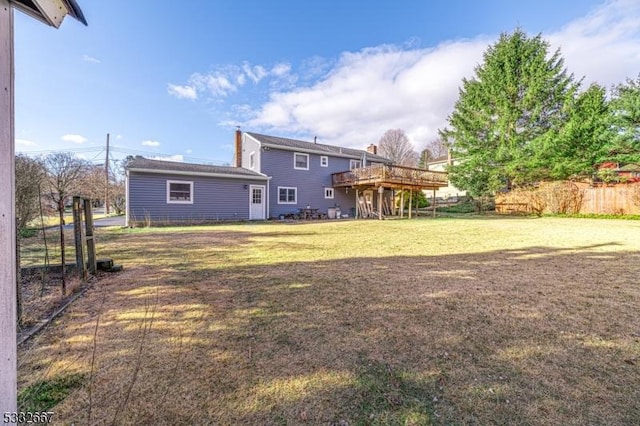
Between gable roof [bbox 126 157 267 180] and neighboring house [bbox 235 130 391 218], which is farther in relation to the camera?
neighboring house [bbox 235 130 391 218]

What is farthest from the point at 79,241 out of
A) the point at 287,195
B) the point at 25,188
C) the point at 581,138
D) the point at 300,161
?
the point at 581,138

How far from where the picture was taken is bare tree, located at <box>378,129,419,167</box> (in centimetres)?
4534

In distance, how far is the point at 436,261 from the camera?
570 centimetres

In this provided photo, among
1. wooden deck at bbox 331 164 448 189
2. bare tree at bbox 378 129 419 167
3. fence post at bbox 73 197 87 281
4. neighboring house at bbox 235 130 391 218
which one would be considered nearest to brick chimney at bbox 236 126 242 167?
neighboring house at bbox 235 130 391 218

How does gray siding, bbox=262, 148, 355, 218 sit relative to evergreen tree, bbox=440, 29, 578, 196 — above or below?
below

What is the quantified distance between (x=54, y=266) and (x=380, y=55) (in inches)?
763

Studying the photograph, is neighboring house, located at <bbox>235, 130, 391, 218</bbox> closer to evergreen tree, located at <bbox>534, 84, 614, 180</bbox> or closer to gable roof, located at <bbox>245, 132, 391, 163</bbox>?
gable roof, located at <bbox>245, 132, 391, 163</bbox>

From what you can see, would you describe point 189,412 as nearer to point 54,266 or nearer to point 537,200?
point 54,266

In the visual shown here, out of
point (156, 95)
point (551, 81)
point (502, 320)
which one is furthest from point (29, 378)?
point (551, 81)

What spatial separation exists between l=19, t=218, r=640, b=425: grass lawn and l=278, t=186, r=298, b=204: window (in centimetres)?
1410

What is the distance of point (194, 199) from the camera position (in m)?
15.1

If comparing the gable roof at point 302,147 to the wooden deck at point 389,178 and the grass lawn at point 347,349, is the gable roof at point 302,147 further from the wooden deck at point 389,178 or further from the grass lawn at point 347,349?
the grass lawn at point 347,349

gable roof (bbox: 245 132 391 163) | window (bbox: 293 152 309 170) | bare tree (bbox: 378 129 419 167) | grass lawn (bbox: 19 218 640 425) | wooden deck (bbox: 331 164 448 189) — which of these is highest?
bare tree (bbox: 378 129 419 167)

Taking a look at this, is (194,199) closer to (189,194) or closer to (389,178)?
(189,194)
